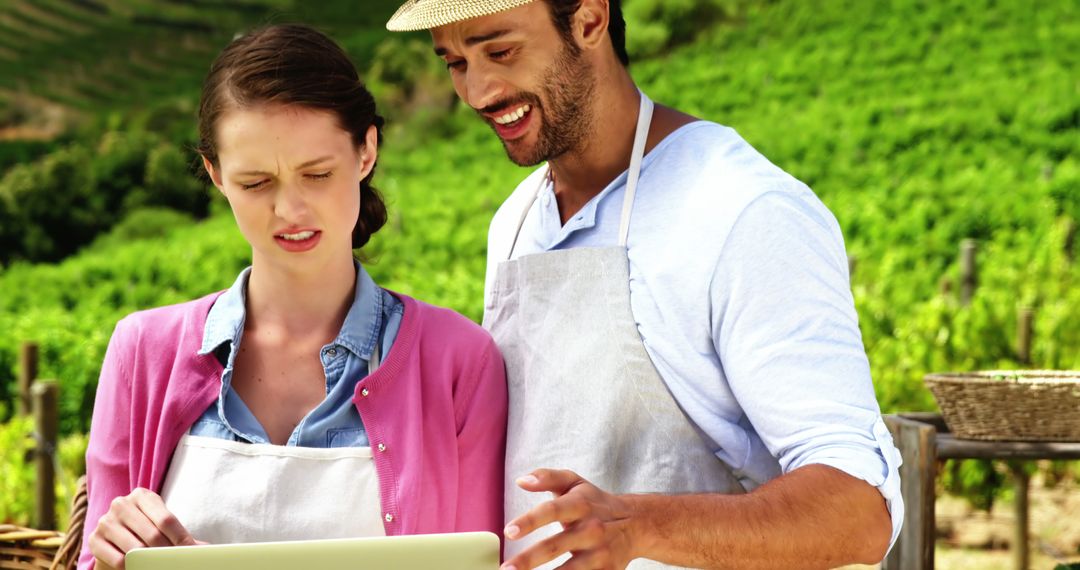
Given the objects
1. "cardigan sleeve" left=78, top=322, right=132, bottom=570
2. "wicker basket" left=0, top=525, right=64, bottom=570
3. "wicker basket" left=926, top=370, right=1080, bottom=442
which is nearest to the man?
"cardigan sleeve" left=78, top=322, right=132, bottom=570

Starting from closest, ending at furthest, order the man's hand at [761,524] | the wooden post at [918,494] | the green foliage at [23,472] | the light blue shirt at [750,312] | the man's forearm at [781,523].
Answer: the man's hand at [761,524] < the man's forearm at [781,523] < the light blue shirt at [750,312] < the wooden post at [918,494] < the green foliage at [23,472]

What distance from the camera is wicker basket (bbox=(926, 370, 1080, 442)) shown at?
11.5 feet

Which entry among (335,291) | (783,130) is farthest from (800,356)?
(783,130)

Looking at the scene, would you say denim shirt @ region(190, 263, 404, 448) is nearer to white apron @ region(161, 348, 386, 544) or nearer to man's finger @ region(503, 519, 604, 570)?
white apron @ region(161, 348, 386, 544)

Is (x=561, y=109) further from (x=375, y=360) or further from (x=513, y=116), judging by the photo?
(x=375, y=360)

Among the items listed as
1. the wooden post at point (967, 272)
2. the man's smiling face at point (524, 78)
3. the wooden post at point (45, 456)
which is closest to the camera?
the man's smiling face at point (524, 78)

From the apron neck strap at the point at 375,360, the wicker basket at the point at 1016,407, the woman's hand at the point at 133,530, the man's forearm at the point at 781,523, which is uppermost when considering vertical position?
the apron neck strap at the point at 375,360

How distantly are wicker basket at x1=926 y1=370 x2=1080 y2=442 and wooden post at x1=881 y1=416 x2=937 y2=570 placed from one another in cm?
18

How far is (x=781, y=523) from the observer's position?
180cm

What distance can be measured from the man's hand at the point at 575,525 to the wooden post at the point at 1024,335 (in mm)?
5482

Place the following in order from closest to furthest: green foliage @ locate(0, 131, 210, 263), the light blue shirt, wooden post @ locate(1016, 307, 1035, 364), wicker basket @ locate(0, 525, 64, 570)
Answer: the light blue shirt
wicker basket @ locate(0, 525, 64, 570)
wooden post @ locate(1016, 307, 1035, 364)
green foliage @ locate(0, 131, 210, 263)

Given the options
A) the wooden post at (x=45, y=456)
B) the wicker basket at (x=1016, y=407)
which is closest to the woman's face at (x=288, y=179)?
the wicker basket at (x=1016, y=407)

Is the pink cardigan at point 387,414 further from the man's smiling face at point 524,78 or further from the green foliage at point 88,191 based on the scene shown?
the green foliage at point 88,191

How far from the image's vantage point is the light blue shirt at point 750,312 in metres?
1.86
